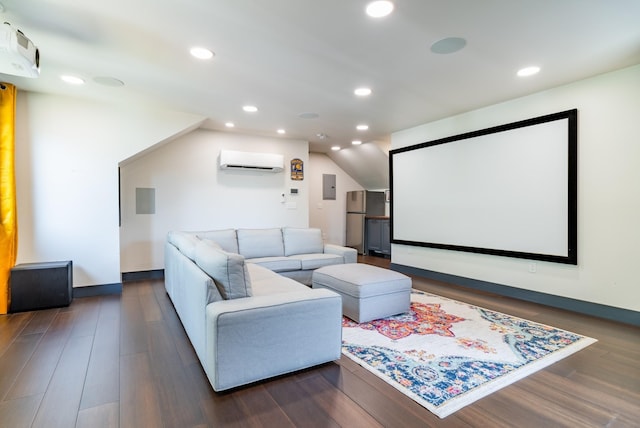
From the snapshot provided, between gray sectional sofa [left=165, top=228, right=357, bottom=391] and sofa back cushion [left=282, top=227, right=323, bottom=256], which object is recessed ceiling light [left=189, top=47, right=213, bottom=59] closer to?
gray sectional sofa [left=165, top=228, right=357, bottom=391]

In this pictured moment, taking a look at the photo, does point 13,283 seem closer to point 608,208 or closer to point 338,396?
point 338,396

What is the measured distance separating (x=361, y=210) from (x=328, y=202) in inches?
36.9

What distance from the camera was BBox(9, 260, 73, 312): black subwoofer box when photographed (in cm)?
342

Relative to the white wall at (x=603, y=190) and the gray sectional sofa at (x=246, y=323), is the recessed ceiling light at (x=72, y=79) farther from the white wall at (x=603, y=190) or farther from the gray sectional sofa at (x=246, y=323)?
the white wall at (x=603, y=190)

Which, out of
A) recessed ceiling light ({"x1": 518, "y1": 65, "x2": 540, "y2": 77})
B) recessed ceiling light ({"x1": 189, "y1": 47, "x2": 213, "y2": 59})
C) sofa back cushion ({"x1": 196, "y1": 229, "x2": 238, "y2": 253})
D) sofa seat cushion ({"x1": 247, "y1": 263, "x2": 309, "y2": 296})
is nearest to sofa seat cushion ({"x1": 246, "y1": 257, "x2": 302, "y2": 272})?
sofa back cushion ({"x1": 196, "y1": 229, "x2": 238, "y2": 253})

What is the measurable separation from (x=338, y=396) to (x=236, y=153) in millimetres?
4437

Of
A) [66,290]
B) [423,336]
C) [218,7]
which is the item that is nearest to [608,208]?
[423,336]

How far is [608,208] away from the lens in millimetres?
3229

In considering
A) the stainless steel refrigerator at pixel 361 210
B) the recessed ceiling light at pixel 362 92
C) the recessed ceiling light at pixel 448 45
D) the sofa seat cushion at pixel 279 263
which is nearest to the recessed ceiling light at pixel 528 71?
the recessed ceiling light at pixel 448 45

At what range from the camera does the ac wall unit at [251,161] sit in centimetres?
538

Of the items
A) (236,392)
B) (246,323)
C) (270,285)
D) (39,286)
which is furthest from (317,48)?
(39,286)

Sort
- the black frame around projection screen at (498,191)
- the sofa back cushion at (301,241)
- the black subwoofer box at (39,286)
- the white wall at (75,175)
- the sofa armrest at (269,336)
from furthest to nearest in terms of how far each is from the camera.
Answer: the sofa back cushion at (301,241)
the white wall at (75,175)
the black frame around projection screen at (498,191)
the black subwoofer box at (39,286)
the sofa armrest at (269,336)

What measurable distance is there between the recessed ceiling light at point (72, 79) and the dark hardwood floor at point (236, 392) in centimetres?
256

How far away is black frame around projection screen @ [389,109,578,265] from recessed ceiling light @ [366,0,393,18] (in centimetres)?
264
